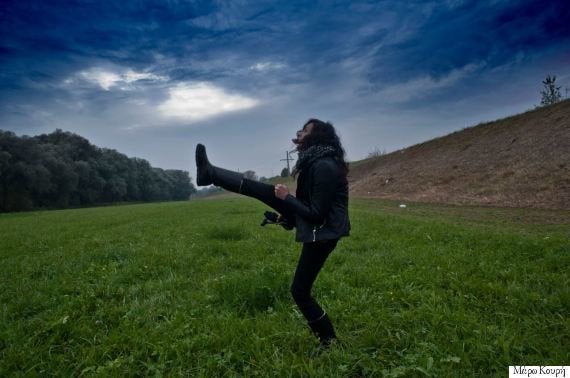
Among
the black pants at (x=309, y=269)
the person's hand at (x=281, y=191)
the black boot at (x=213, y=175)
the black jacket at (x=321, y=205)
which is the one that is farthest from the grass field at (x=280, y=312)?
the black boot at (x=213, y=175)

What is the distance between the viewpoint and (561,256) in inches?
281

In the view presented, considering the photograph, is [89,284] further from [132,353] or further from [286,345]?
[286,345]

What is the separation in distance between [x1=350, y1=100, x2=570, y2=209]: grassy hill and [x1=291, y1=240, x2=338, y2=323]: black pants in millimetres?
18822

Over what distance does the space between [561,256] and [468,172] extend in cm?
2351

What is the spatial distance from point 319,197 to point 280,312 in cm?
253

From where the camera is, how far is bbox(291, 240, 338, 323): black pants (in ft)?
11.7

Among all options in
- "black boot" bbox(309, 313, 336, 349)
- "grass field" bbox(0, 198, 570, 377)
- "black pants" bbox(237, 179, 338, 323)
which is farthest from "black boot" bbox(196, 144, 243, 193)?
"grass field" bbox(0, 198, 570, 377)

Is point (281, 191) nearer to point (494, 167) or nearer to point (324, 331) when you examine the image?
point (324, 331)

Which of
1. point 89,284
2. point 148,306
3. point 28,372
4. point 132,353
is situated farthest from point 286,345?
point 89,284

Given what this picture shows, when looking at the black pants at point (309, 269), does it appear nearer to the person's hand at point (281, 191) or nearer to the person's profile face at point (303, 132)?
the person's hand at point (281, 191)

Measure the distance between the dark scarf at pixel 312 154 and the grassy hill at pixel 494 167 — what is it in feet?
61.8

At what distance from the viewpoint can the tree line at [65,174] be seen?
48.8 metres

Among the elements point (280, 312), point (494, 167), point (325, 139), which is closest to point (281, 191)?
point (325, 139)

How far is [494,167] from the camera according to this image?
86.6 ft
